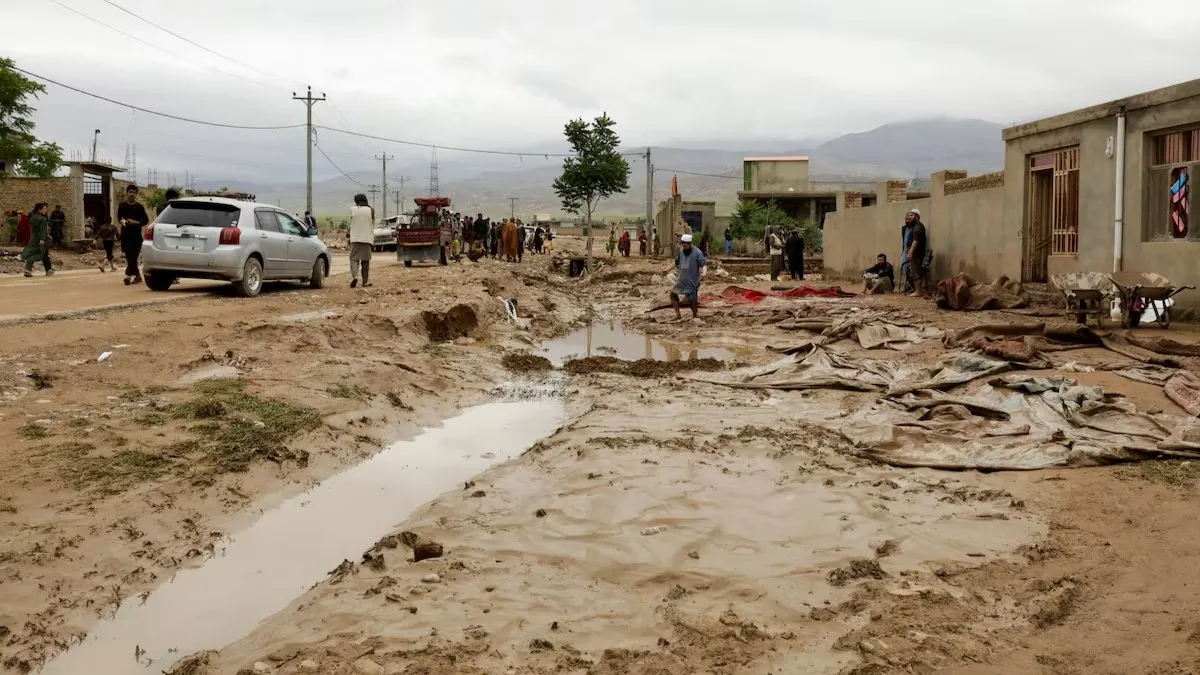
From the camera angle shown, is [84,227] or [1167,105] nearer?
[1167,105]

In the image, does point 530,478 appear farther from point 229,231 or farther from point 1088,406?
point 229,231

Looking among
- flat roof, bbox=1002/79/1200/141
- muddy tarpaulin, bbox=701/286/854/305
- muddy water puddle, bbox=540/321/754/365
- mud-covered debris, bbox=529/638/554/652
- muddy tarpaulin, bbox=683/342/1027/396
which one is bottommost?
mud-covered debris, bbox=529/638/554/652

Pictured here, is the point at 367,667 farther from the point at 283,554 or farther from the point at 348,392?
the point at 348,392

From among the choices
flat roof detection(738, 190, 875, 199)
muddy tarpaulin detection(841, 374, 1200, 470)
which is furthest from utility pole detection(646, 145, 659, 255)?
muddy tarpaulin detection(841, 374, 1200, 470)

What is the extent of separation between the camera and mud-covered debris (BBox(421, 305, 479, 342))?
44.7 feet

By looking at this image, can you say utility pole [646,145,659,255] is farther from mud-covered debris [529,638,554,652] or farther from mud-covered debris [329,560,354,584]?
mud-covered debris [529,638,554,652]

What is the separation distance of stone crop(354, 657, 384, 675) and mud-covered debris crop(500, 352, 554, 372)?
8296mm

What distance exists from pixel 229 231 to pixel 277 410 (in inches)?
319

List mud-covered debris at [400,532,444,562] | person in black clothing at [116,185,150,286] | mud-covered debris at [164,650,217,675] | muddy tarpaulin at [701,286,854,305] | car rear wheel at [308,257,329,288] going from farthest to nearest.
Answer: muddy tarpaulin at [701,286,854,305] < car rear wheel at [308,257,329,288] < person in black clothing at [116,185,150,286] < mud-covered debris at [400,532,444,562] < mud-covered debris at [164,650,217,675]

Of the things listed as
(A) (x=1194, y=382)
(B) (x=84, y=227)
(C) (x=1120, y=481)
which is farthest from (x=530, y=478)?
(B) (x=84, y=227)

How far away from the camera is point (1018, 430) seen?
6836mm

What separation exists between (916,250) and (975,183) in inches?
63.9

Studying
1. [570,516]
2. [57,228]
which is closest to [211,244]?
[570,516]

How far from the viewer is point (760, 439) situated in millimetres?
7258
